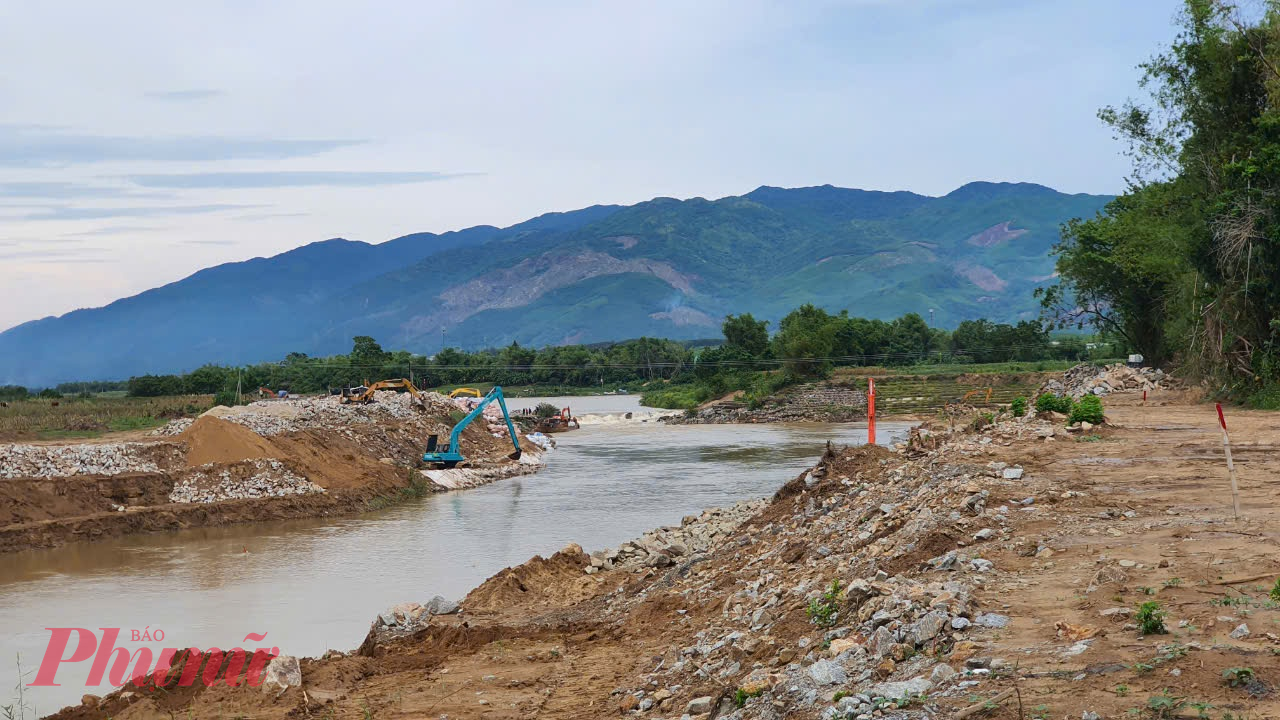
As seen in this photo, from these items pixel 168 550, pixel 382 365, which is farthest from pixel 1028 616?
pixel 382 365

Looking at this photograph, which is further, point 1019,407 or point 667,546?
point 1019,407

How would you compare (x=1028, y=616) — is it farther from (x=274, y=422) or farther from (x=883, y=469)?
(x=274, y=422)

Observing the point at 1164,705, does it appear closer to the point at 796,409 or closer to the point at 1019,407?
the point at 1019,407

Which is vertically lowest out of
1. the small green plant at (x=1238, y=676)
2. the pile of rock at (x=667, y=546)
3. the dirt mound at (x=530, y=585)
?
the dirt mound at (x=530, y=585)

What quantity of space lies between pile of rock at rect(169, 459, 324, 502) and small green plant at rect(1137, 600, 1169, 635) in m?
30.0

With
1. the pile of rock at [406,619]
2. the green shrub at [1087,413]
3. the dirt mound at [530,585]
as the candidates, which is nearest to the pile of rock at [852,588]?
the dirt mound at [530,585]

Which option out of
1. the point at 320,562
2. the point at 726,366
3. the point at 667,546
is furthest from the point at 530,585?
the point at 726,366

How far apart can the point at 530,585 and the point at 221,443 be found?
2144cm

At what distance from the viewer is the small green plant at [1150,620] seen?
7.36 m

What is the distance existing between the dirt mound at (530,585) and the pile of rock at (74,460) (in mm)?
19450

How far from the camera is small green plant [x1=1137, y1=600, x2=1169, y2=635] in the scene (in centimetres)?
736

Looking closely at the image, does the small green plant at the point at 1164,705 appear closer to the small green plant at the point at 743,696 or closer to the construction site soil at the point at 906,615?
the construction site soil at the point at 906,615

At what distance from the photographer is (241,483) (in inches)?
1326

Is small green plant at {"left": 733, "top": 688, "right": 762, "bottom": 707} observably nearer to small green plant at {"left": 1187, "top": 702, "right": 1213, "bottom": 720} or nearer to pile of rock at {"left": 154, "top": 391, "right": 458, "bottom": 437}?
small green plant at {"left": 1187, "top": 702, "right": 1213, "bottom": 720}
